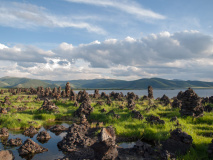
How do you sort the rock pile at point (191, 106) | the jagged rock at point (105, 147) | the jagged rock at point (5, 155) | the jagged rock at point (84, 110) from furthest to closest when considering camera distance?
the jagged rock at point (84, 110) < the rock pile at point (191, 106) < the jagged rock at point (5, 155) < the jagged rock at point (105, 147)

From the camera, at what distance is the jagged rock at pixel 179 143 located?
1245cm

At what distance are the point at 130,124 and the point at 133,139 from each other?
3534mm

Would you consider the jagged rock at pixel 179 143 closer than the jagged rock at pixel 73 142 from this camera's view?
Yes

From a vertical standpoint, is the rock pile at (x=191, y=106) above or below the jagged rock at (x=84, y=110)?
above

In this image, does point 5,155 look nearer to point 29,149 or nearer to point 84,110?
point 29,149

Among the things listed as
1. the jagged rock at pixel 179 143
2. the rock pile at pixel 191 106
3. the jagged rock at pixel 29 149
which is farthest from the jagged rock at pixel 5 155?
the rock pile at pixel 191 106

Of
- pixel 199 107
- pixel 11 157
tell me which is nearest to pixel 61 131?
pixel 11 157

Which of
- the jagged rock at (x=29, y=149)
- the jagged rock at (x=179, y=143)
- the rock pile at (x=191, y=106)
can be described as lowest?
the jagged rock at (x=29, y=149)

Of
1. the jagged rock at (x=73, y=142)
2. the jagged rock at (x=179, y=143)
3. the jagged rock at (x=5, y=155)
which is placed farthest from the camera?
the jagged rock at (x=73, y=142)

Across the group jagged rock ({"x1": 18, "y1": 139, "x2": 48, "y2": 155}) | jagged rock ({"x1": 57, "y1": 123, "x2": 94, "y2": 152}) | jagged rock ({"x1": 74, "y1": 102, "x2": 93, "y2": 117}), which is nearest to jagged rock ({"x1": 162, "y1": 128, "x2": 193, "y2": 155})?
jagged rock ({"x1": 57, "y1": 123, "x2": 94, "y2": 152})

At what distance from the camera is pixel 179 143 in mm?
12727

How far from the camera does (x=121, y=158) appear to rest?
11.4 metres

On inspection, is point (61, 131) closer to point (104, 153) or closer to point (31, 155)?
point (31, 155)

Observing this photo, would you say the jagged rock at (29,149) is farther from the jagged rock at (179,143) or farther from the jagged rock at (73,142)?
the jagged rock at (179,143)
